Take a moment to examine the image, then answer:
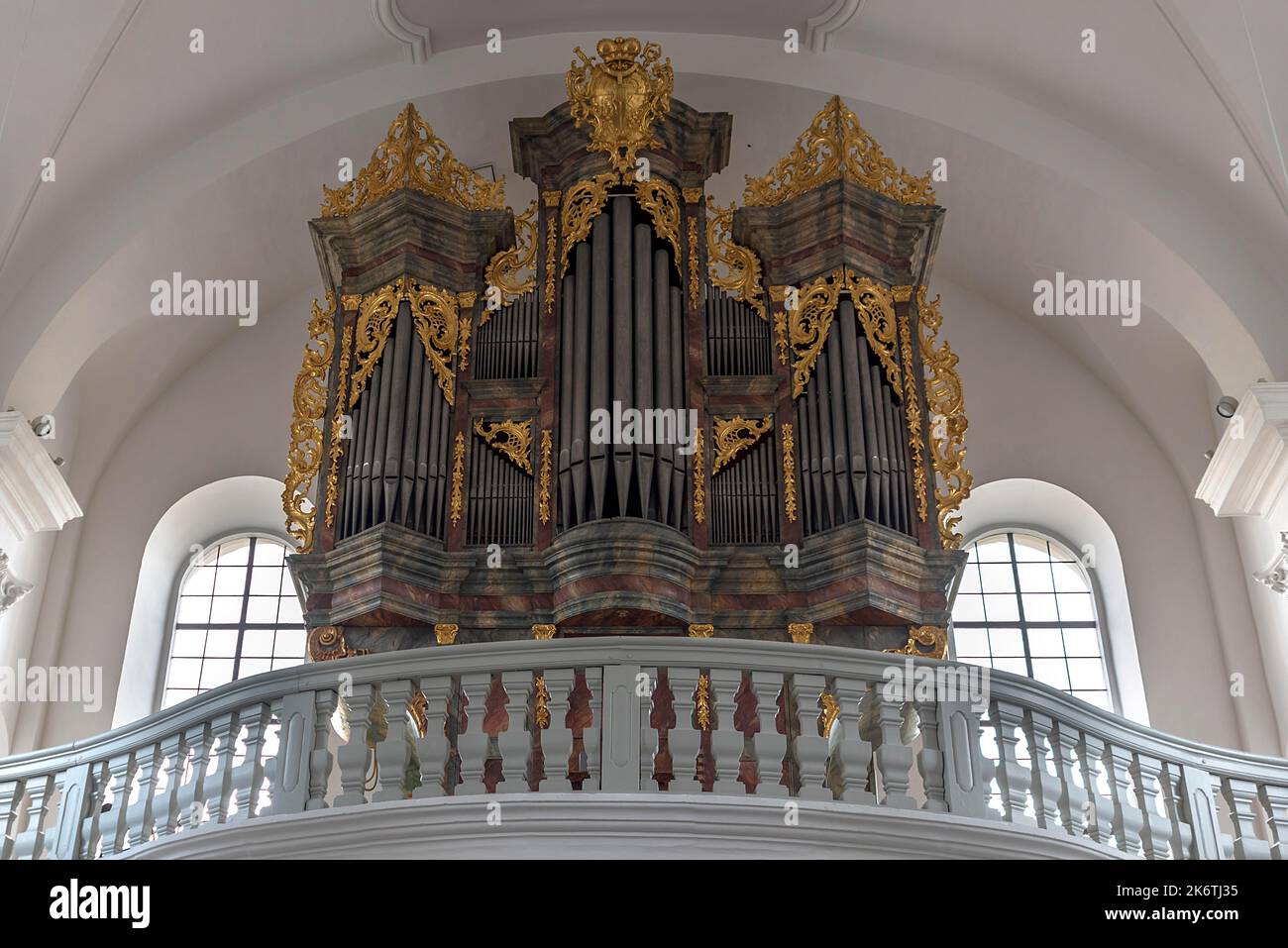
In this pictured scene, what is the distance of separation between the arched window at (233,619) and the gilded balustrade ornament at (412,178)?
9.86 feet

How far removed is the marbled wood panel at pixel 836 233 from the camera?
9703mm

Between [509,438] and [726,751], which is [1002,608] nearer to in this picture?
[509,438]

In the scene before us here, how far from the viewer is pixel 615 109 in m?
9.87

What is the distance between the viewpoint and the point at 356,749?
21.5 ft

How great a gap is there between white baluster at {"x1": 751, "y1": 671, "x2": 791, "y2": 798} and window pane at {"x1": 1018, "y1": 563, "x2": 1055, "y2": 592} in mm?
5544

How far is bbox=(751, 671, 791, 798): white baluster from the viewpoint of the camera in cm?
636

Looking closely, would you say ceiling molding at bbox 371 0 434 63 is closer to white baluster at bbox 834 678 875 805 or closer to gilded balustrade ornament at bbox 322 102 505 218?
gilded balustrade ornament at bbox 322 102 505 218

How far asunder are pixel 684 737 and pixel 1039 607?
19.2ft

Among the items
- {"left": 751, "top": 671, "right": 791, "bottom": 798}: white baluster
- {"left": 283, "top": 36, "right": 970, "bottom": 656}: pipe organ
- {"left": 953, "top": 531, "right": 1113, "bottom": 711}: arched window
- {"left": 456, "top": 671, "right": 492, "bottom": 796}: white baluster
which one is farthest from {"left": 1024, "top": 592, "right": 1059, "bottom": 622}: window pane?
{"left": 456, "top": 671, "right": 492, "bottom": 796}: white baluster

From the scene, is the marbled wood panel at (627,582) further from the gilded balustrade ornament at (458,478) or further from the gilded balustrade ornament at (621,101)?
the gilded balustrade ornament at (621,101)

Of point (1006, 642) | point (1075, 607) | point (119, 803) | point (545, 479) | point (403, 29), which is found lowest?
point (119, 803)

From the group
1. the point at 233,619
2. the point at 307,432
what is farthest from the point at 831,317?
the point at 233,619
